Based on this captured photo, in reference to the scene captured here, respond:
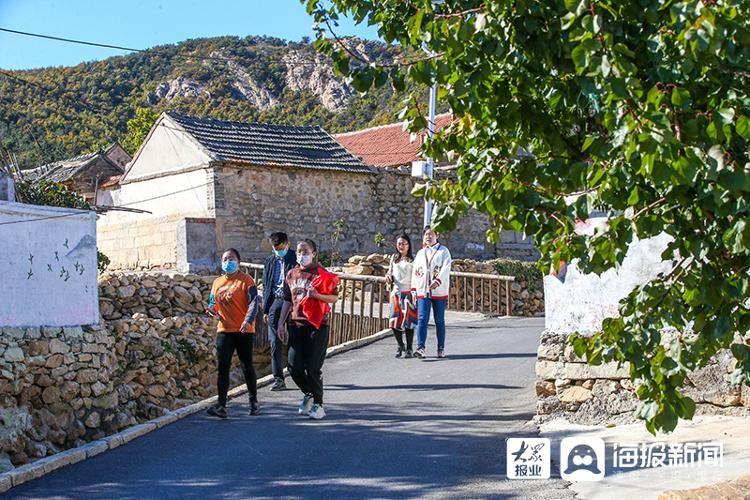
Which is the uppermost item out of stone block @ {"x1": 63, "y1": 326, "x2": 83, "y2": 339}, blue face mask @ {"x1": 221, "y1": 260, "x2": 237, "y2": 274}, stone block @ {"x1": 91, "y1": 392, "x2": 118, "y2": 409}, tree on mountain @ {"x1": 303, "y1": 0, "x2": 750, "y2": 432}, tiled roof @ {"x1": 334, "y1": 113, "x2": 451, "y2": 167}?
tiled roof @ {"x1": 334, "y1": 113, "x2": 451, "y2": 167}

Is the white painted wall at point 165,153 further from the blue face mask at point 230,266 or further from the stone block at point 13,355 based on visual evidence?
the blue face mask at point 230,266

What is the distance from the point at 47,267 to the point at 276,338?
402 cm

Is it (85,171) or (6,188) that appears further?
(85,171)

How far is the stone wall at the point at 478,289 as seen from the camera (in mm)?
21109

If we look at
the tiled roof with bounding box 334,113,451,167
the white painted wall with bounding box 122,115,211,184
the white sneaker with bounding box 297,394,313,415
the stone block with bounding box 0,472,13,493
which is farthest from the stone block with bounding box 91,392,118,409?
the tiled roof with bounding box 334,113,451,167

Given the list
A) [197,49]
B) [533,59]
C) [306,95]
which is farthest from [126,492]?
[197,49]

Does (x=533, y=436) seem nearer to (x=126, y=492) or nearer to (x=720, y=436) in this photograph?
(x=720, y=436)

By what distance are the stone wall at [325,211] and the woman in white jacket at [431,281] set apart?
1071 cm

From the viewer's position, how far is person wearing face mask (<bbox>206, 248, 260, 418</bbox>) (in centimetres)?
1017

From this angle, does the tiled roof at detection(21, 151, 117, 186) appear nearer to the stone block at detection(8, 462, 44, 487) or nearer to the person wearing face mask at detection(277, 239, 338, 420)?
the person wearing face mask at detection(277, 239, 338, 420)

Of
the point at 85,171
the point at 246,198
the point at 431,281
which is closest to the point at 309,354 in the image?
the point at 431,281

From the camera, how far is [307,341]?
9.91m

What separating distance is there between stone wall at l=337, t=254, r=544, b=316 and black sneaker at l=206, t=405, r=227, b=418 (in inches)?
428

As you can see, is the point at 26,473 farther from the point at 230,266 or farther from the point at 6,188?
the point at 6,188
